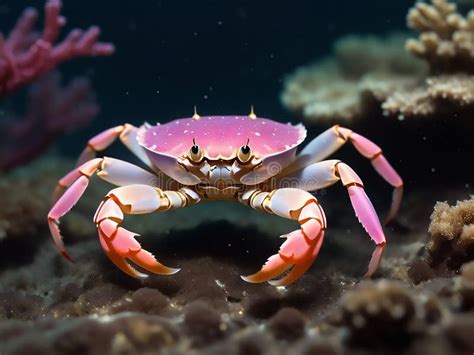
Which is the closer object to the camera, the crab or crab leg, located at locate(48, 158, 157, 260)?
the crab

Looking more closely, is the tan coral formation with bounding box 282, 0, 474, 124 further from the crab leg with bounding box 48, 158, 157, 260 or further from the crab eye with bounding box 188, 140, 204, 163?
the crab leg with bounding box 48, 158, 157, 260

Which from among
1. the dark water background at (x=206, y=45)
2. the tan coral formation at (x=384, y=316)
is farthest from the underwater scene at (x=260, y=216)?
the dark water background at (x=206, y=45)

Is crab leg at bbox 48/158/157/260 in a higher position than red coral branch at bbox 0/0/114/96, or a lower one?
lower

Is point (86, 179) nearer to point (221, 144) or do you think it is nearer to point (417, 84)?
point (221, 144)

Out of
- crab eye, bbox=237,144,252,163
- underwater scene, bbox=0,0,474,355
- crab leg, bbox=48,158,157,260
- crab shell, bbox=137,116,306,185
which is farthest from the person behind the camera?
crab leg, bbox=48,158,157,260

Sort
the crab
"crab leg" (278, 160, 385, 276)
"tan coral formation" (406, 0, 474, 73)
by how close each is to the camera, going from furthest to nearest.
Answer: "tan coral formation" (406, 0, 474, 73)
"crab leg" (278, 160, 385, 276)
the crab

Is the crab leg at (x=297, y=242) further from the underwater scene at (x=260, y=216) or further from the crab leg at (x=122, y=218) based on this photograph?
the crab leg at (x=122, y=218)

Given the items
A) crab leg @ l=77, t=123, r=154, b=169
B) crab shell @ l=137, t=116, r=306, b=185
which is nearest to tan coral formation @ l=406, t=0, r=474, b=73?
crab shell @ l=137, t=116, r=306, b=185

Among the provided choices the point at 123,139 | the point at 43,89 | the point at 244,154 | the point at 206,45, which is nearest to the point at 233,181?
the point at 244,154
